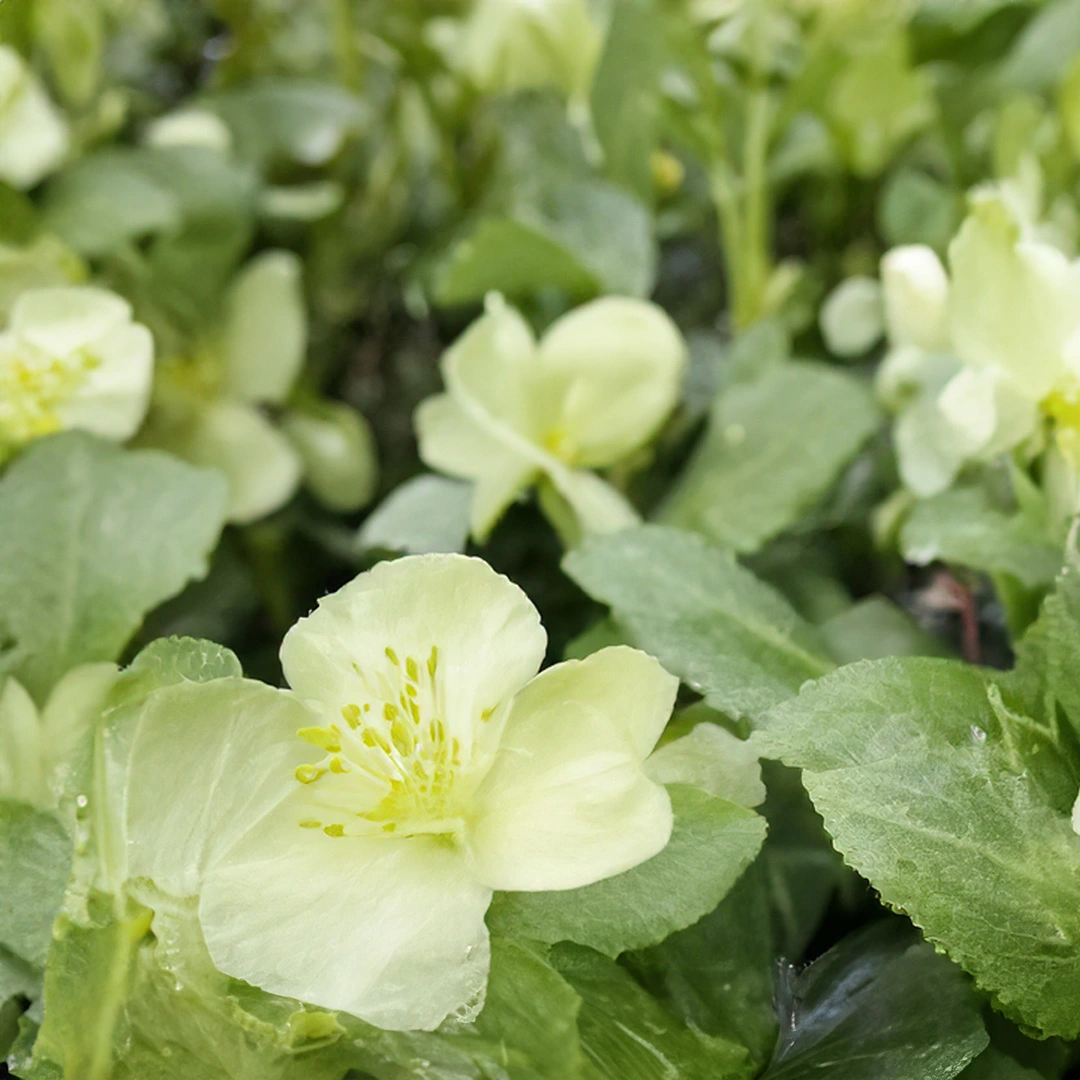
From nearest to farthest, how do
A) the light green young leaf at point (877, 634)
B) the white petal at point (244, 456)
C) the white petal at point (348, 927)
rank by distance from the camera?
the white petal at point (348, 927) → the light green young leaf at point (877, 634) → the white petal at point (244, 456)

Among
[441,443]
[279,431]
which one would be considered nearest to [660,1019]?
[441,443]

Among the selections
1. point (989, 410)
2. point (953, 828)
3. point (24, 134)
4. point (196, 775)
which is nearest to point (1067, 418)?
point (989, 410)

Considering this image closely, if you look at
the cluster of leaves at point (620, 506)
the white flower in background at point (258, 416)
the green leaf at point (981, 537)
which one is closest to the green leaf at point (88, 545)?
the cluster of leaves at point (620, 506)

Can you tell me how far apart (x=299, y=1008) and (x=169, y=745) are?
0.06m

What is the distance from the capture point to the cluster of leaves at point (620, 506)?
24 centimetres

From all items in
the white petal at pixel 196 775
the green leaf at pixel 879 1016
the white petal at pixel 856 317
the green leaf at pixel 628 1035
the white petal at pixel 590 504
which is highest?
the white petal at pixel 196 775

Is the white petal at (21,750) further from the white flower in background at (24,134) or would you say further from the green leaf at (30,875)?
the white flower in background at (24,134)

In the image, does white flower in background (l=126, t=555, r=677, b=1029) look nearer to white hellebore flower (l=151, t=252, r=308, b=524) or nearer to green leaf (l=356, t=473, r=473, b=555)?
green leaf (l=356, t=473, r=473, b=555)

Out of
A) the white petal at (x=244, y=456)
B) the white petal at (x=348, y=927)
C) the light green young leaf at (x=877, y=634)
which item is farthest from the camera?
the white petal at (x=244, y=456)

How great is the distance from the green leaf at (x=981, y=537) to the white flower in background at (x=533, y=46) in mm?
255

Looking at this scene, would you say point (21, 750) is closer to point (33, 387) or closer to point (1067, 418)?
point (33, 387)

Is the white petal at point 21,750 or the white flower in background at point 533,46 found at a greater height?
the white flower in background at point 533,46

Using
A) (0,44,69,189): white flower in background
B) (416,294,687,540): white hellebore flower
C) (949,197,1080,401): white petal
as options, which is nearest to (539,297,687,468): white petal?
(416,294,687,540): white hellebore flower

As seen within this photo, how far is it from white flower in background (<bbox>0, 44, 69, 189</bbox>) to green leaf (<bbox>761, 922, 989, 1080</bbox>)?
0.38 meters
